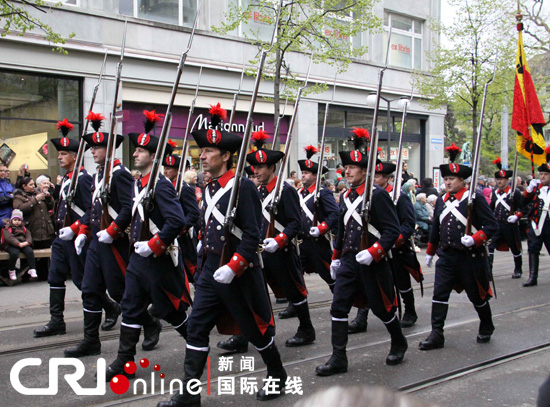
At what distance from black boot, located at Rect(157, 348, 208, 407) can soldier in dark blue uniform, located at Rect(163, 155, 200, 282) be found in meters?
2.83

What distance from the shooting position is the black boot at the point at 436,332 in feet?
21.4

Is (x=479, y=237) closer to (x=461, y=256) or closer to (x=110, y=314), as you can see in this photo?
(x=461, y=256)

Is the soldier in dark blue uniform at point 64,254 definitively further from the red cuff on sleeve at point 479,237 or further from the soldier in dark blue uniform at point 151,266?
the red cuff on sleeve at point 479,237

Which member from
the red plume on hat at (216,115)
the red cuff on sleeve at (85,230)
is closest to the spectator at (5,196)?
the red cuff on sleeve at (85,230)

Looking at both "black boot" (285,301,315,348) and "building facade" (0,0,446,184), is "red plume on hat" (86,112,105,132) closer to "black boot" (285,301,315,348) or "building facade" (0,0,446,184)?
"black boot" (285,301,315,348)

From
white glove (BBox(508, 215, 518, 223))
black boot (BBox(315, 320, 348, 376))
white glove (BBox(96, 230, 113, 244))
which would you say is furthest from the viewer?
white glove (BBox(508, 215, 518, 223))

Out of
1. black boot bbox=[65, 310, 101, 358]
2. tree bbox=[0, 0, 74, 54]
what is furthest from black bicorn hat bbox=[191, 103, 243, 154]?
tree bbox=[0, 0, 74, 54]

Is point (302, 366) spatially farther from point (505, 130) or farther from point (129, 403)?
point (505, 130)

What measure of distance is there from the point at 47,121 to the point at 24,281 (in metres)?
6.32

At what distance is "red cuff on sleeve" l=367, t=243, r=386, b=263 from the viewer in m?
5.78

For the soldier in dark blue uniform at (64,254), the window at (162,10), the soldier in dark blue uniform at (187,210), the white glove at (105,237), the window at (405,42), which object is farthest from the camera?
the window at (405,42)

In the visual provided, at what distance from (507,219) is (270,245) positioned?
6657 mm

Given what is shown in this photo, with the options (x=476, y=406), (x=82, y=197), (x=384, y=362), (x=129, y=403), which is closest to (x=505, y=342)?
(x=384, y=362)

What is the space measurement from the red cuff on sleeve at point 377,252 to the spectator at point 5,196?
7.38 m
